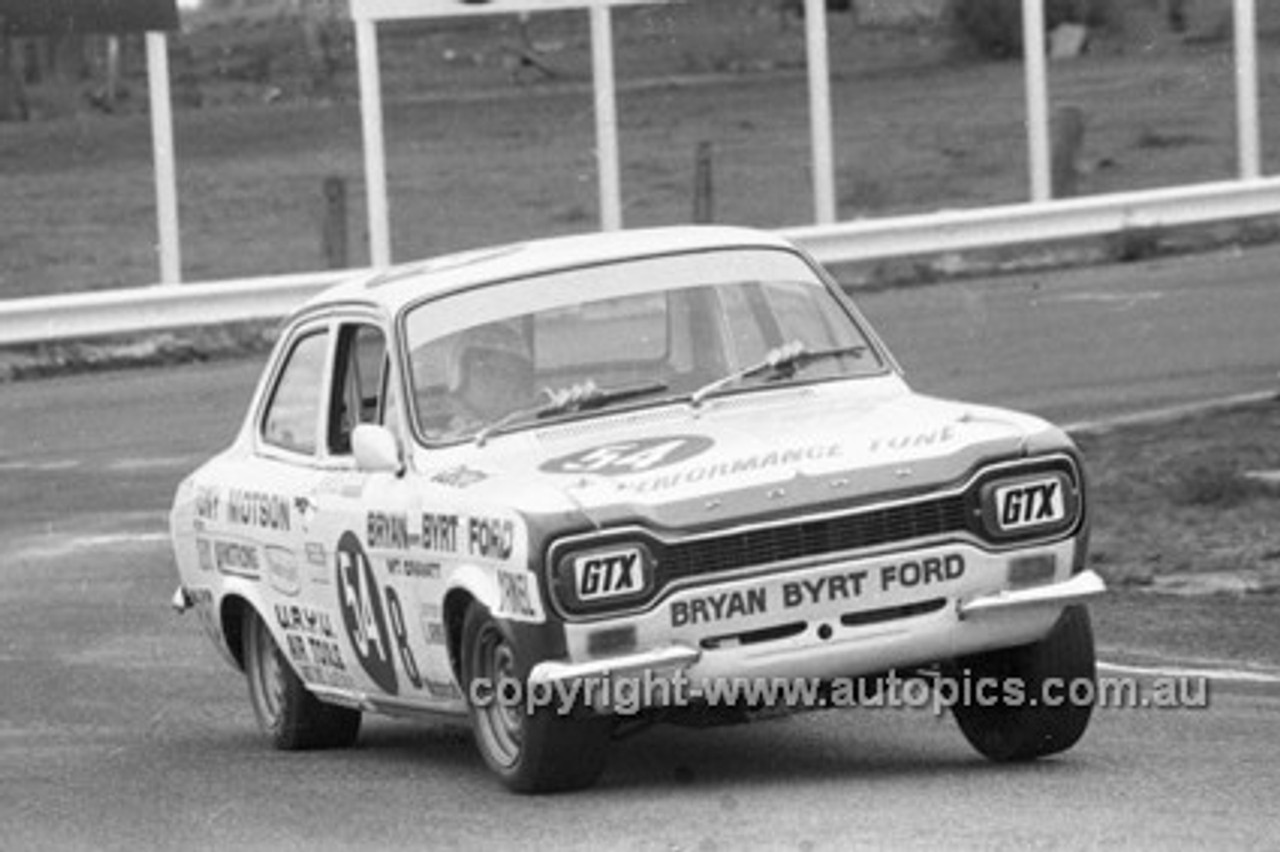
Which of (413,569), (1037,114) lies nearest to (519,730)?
(413,569)

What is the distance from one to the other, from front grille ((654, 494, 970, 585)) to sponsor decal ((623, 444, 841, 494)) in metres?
0.18

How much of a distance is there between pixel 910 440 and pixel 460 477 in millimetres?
1258

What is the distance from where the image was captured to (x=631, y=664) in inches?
359

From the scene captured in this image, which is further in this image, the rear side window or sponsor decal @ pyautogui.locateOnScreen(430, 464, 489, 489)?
the rear side window

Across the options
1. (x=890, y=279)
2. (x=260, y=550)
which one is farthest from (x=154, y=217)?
(x=260, y=550)

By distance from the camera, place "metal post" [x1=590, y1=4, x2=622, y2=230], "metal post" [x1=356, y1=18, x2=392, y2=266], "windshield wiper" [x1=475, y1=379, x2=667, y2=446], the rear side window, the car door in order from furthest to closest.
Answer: "metal post" [x1=590, y1=4, x2=622, y2=230] < "metal post" [x1=356, y1=18, x2=392, y2=266] < the rear side window < "windshield wiper" [x1=475, y1=379, x2=667, y2=446] < the car door

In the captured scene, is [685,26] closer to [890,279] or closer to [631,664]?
[890,279]

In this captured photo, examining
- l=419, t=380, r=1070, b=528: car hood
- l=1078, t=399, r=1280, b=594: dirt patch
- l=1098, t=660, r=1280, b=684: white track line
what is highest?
l=419, t=380, r=1070, b=528: car hood

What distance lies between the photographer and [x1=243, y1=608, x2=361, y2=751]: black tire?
37.3 feet

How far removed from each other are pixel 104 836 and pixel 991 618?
244 centimetres

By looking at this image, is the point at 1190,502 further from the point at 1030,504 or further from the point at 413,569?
the point at 413,569

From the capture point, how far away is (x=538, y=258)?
427 inches

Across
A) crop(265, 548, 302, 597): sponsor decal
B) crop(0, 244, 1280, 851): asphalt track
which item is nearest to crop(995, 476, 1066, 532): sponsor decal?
crop(0, 244, 1280, 851): asphalt track

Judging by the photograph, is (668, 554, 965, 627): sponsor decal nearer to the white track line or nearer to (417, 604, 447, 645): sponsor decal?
(417, 604, 447, 645): sponsor decal
